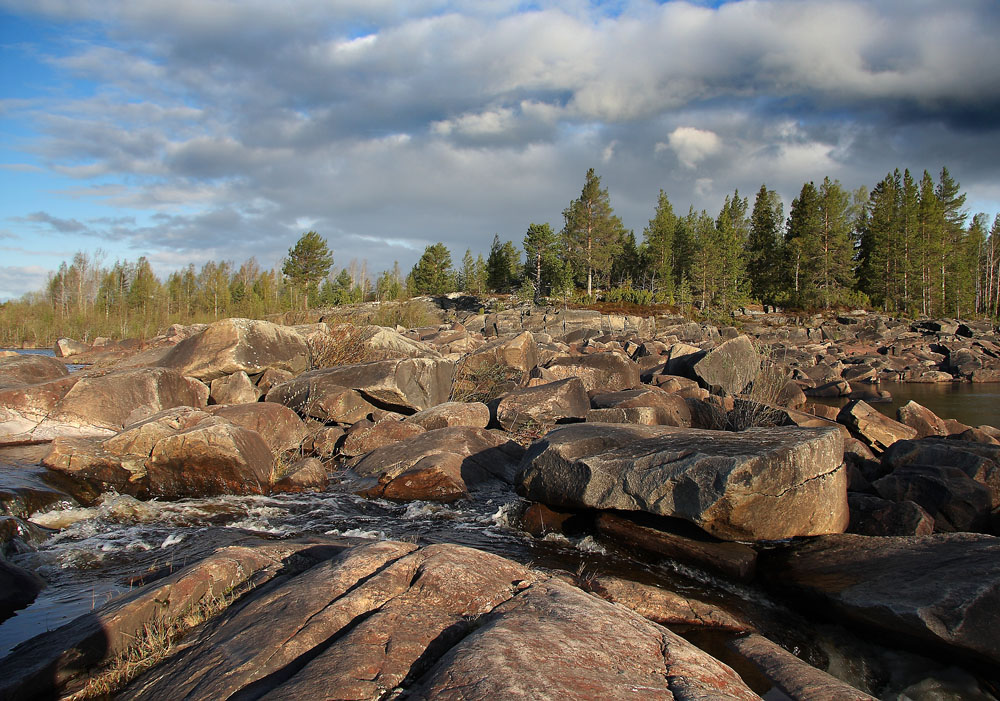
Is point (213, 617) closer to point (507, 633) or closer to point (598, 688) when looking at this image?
point (507, 633)

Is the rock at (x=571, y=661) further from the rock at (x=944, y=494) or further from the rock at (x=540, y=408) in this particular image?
the rock at (x=540, y=408)

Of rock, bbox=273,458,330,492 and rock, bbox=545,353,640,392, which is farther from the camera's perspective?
rock, bbox=545,353,640,392

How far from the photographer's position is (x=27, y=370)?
17344 mm

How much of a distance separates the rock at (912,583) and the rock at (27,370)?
57.7 feet

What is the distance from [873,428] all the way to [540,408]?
7.41 metres

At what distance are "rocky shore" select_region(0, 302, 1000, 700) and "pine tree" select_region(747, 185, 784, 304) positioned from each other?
6451 cm

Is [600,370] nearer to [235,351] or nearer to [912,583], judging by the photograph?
[235,351]

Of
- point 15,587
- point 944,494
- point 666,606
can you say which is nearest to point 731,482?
point 666,606

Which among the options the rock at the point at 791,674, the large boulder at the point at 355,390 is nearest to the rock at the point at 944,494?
the rock at the point at 791,674

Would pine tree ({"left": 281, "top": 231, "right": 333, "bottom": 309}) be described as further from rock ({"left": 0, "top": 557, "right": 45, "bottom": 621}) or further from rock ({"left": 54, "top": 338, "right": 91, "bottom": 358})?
rock ({"left": 0, "top": 557, "right": 45, "bottom": 621})

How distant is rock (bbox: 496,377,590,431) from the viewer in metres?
14.3

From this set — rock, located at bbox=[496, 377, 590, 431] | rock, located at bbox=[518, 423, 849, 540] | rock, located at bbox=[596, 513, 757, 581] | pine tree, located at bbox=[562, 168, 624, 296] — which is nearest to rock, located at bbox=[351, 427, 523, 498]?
rock, located at bbox=[496, 377, 590, 431]

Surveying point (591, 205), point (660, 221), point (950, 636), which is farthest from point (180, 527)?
point (660, 221)

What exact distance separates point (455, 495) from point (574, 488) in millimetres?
2990
